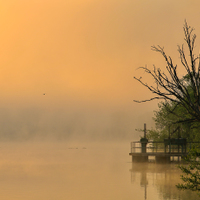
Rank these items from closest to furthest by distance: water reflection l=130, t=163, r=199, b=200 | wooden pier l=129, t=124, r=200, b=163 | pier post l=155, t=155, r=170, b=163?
1. water reflection l=130, t=163, r=199, b=200
2. wooden pier l=129, t=124, r=200, b=163
3. pier post l=155, t=155, r=170, b=163

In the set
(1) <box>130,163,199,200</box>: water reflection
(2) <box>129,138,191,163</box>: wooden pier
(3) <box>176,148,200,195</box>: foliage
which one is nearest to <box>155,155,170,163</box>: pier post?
(2) <box>129,138,191,163</box>: wooden pier

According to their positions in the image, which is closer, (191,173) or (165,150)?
(191,173)

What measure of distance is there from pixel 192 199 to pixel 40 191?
13739 mm

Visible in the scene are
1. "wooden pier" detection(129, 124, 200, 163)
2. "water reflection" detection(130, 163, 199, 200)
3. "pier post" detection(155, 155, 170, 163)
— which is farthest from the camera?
"pier post" detection(155, 155, 170, 163)

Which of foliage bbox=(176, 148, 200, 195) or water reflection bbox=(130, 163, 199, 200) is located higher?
foliage bbox=(176, 148, 200, 195)

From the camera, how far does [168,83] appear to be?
11.4 m

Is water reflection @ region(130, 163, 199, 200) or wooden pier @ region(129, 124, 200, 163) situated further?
wooden pier @ region(129, 124, 200, 163)

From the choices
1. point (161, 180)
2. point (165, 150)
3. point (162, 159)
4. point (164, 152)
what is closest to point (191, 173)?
point (161, 180)

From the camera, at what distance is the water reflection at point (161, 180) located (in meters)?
28.4

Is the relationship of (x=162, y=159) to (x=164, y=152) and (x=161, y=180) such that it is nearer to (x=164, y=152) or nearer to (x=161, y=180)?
(x=164, y=152)

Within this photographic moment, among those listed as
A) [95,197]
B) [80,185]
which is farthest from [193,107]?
[80,185]

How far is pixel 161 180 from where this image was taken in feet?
130

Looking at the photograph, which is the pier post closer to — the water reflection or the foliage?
the water reflection

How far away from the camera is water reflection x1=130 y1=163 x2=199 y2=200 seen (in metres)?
28.4
